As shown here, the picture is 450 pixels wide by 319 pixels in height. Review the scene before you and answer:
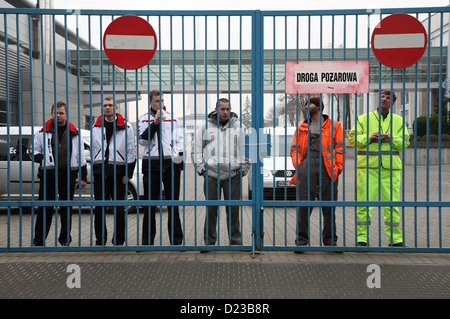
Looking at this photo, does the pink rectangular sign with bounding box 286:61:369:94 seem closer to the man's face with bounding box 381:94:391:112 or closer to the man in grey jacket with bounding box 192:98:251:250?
the man's face with bounding box 381:94:391:112

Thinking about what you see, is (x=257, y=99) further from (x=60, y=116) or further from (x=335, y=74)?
(x=60, y=116)

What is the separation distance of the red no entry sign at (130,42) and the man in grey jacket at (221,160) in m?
1.03

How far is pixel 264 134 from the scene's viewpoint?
18.4ft

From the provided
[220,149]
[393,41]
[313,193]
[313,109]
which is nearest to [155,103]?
[220,149]

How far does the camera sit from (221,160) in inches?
229

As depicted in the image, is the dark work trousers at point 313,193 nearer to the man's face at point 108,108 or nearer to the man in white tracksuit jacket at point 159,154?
the man in white tracksuit jacket at point 159,154

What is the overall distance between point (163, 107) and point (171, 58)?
68cm

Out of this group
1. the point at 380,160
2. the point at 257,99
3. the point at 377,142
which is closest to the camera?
the point at 257,99

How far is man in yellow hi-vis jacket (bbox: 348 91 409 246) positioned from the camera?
576 centimetres

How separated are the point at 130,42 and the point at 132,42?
0.02m
